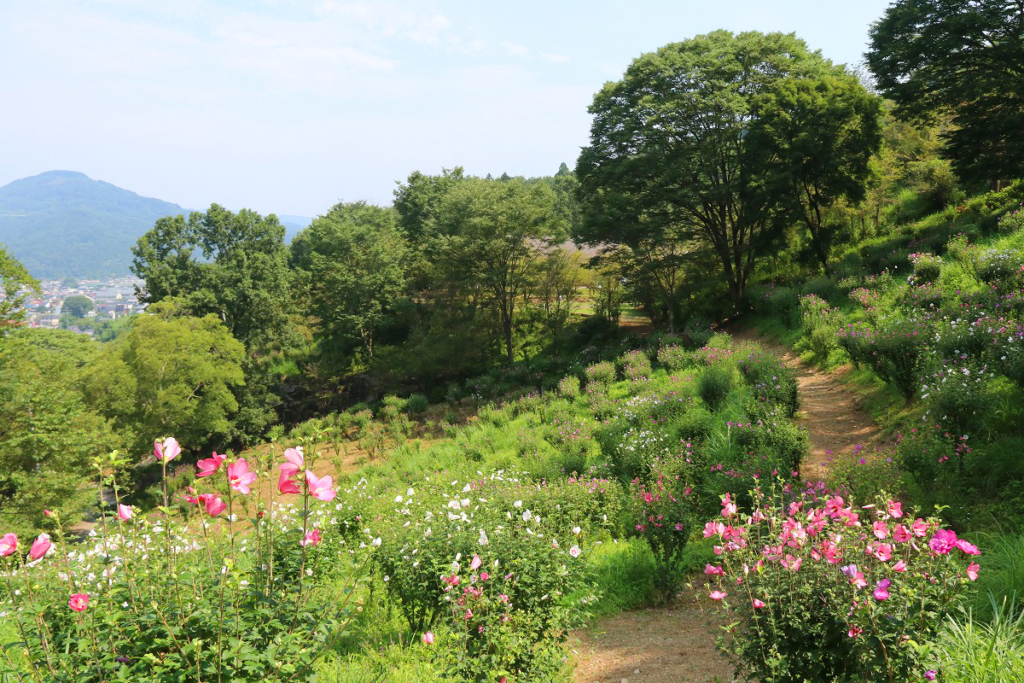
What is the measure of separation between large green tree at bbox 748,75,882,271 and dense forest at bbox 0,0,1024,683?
0.12 meters

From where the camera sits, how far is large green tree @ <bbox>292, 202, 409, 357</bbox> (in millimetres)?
26656

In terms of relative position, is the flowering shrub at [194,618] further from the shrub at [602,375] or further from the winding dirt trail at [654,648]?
the shrub at [602,375]

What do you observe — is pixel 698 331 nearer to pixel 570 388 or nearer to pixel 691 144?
pixel 570 388

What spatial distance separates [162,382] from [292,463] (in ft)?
70.9

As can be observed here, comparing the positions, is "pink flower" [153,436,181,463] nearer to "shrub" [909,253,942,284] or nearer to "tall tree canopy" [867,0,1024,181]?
"shrub" [909,253,942,284]

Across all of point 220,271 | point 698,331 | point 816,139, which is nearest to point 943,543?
point 698,331

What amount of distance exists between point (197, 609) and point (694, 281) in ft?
67.3

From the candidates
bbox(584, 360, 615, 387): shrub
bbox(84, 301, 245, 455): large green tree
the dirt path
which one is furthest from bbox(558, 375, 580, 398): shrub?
bbox(84, 301, 245, 455): large green tree

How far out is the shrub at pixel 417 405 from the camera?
21812 mm

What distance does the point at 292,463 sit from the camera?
2.31 metres

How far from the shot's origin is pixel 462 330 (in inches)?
945

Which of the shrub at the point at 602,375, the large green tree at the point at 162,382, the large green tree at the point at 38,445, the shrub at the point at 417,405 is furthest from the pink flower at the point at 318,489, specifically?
the shrub at the point at 417,405

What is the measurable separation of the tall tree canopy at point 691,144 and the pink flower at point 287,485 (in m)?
17.6

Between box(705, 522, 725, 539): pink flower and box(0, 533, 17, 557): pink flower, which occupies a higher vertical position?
box(0, 533, 17, 557): pink flower
